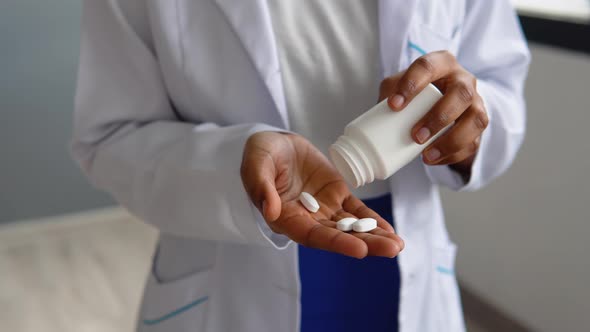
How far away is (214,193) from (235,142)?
63 mm

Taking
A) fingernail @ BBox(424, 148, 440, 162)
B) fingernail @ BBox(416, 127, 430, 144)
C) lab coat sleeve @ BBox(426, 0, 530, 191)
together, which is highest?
fingernail @ BBox(416, 127, 430, 144)

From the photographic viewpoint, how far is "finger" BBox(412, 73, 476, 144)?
60 centimetres

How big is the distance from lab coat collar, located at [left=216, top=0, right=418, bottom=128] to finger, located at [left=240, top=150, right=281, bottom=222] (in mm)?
143

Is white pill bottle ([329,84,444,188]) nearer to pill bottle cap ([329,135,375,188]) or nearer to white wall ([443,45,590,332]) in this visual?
pill bottle cap ([329,135,375,188])

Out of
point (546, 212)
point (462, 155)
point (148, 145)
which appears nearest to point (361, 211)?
point (462, 155)

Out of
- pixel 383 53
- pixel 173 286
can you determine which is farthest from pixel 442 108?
pixel 173 286

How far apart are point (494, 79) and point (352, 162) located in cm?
35

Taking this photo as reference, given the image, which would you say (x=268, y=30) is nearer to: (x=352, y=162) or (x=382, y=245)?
(x=352, y=162)

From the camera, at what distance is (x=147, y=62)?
776 millimetres

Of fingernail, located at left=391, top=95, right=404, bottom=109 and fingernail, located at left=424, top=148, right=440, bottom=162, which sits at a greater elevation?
fingernail, located at left=391, top=95, right=404, bottom=109

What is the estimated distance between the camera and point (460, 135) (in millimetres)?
628

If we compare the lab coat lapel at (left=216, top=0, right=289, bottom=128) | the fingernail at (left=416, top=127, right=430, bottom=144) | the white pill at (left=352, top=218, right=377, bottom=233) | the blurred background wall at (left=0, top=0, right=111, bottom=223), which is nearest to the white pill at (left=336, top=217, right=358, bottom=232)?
the white pill at (left=352, top=218, right=377, bottom=233)

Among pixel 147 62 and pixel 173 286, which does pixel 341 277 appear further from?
pixel 147 62

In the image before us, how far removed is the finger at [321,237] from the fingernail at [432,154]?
0.14 m
